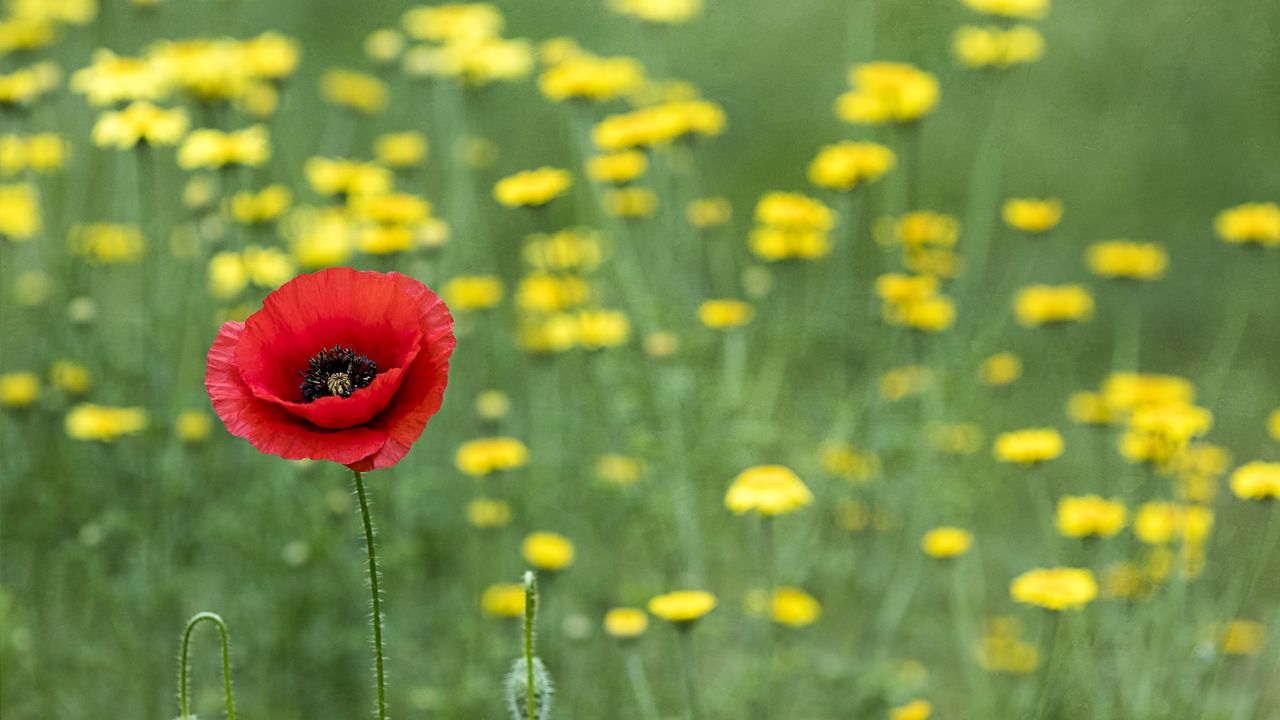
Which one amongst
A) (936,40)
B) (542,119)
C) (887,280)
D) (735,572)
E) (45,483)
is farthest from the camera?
(542,119)

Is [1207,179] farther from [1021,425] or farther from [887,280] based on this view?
[887,280]

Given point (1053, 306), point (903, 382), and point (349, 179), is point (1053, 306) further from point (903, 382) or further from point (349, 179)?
point (349, 179)

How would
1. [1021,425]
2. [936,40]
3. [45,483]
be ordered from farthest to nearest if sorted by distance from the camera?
[936,40]
[1021,425]
[45,483]

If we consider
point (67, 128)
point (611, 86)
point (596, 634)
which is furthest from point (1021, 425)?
point (67, 128)

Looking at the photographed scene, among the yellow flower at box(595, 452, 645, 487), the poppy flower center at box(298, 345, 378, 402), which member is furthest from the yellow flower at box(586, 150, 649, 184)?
the poppy flower center at box(298, 345, 378, 402)

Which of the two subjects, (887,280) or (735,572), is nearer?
(887,280)

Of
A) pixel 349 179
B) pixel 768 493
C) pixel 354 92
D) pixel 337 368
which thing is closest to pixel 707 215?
pixel 349 179
